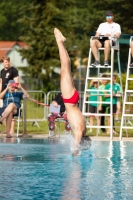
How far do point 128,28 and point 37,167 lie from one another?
43.6 meters

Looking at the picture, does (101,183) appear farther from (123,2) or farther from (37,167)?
(123,2)

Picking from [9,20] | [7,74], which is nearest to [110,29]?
[7,74]

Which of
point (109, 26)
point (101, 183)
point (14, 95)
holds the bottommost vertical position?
point (101, 183)

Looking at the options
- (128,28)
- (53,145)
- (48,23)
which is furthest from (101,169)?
(128,28)

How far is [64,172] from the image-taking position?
10.1m

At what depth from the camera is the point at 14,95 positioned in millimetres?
17578

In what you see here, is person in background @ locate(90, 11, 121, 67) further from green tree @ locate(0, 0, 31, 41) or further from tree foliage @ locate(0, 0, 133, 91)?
green tree @ locate(0, 0, 31, 41)

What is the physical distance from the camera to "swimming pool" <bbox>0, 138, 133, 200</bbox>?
8164 mm

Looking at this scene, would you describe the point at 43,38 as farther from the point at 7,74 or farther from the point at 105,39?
the point at 105,39

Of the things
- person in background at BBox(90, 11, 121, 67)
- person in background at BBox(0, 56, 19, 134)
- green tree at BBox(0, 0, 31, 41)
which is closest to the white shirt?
person in background at BBox(90, 11, 121, 67)

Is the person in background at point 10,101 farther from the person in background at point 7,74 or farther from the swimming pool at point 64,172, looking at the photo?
the swimming pool at point 64,172

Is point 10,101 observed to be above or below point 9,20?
below

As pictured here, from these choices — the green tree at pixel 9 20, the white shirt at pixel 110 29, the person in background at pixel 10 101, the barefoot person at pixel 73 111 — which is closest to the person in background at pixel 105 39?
the white shirt at pixel 110 29

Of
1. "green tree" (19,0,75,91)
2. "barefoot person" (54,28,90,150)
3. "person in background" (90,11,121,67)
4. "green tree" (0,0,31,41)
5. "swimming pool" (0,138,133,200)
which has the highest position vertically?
"green tree" (0,0,31,41)
